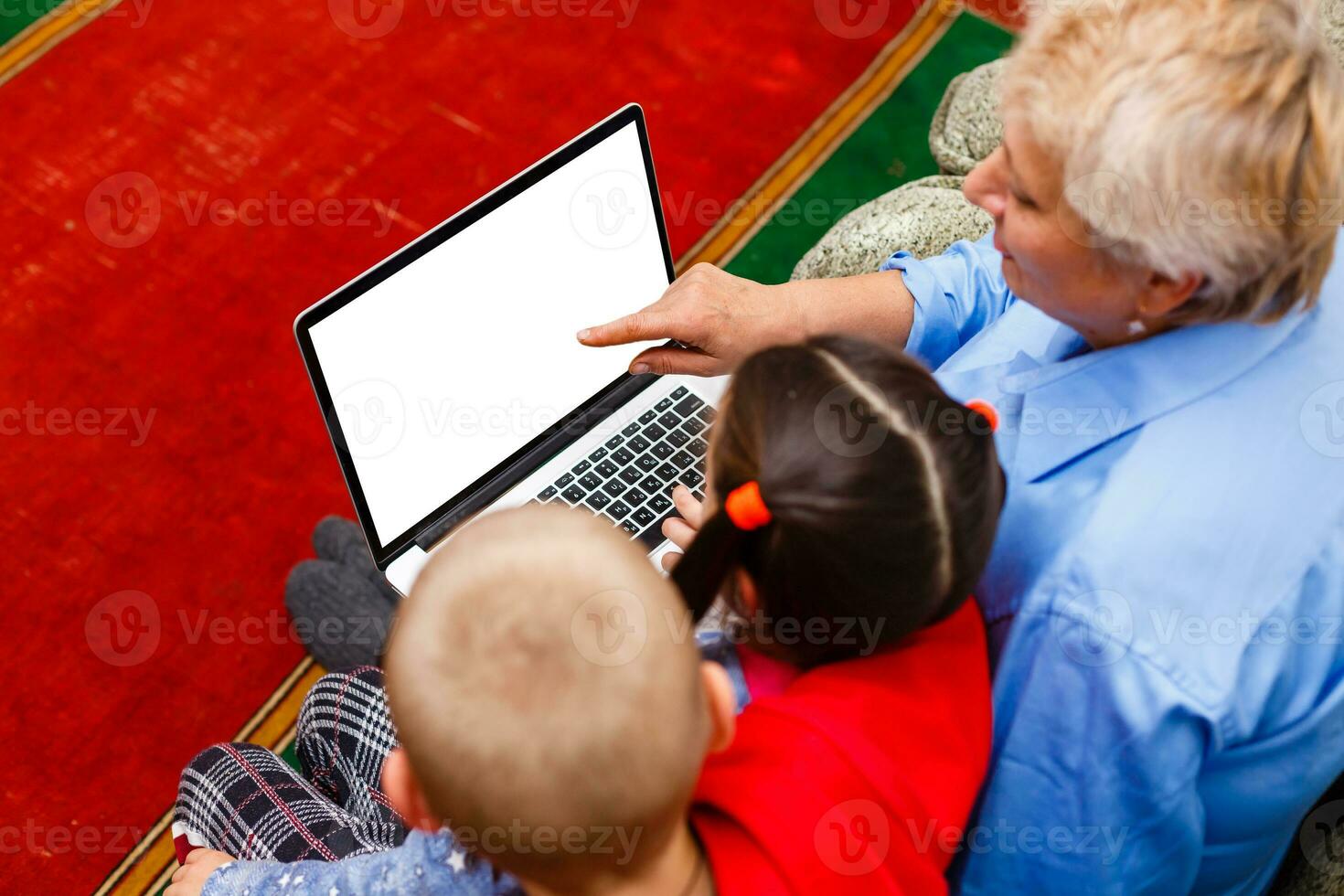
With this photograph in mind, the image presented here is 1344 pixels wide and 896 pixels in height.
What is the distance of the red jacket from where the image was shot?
75 centimetres

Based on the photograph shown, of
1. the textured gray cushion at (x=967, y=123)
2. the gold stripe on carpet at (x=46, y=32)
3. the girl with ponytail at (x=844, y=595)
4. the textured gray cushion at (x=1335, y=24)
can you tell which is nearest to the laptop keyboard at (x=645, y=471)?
the girl with ponytail at (x=844, y=595)

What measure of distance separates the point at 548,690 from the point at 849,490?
25 centimetres

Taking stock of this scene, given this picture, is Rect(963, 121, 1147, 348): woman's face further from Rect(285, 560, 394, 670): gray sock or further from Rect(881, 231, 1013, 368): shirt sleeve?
Rect(285, 560, 394, 670): gray sock

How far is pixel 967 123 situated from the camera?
1.79m

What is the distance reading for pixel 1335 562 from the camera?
88cm

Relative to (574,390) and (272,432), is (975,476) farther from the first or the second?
(272,432)

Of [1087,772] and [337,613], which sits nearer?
[1087,772]

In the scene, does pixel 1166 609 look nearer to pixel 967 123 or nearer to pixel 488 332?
pixel 488 332
